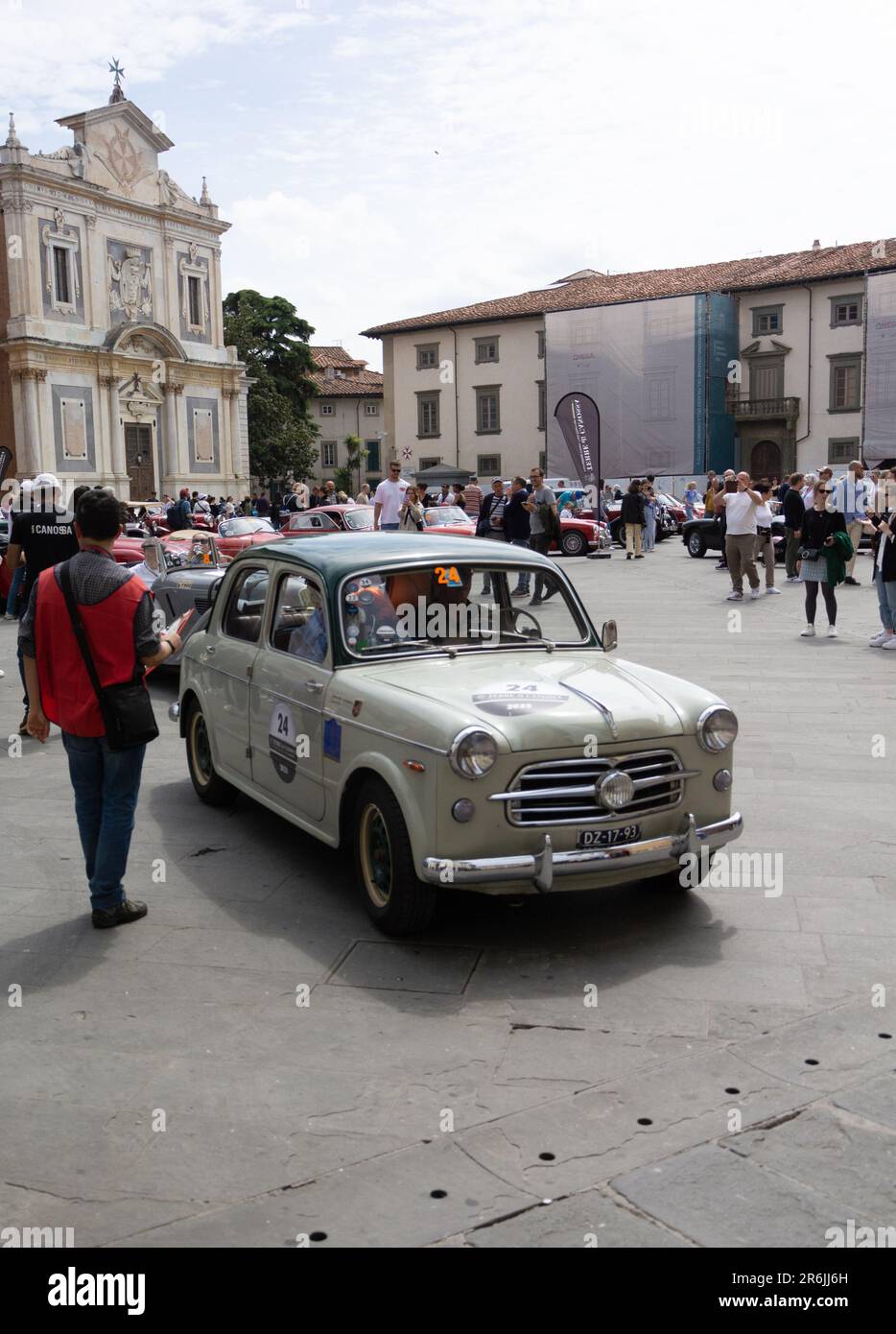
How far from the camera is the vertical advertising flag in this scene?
3266cm

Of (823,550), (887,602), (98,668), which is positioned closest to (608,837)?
(98,668)

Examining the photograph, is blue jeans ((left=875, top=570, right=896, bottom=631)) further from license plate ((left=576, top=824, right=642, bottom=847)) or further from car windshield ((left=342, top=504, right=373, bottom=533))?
car windshield ((left=342, top=504, right=373, bottom=533))

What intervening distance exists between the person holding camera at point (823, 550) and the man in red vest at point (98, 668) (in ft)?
32.2

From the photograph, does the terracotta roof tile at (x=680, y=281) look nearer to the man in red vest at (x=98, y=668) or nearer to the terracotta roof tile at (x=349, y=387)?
the terracotta roof tile at (x=349, y=387)

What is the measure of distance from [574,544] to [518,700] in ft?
82.2

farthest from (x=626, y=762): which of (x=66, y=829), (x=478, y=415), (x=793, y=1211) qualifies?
(x=478, y=415)

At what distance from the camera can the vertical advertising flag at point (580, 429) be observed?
32656 mm

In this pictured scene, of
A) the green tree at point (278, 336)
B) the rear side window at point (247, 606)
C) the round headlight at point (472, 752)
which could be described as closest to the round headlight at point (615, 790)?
the round headlight at point (472, 752)

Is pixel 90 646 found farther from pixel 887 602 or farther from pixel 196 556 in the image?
pixel 196 556

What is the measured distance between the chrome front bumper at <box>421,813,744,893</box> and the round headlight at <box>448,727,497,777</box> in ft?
1.15

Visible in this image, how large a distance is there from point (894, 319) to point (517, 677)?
48.1 meters

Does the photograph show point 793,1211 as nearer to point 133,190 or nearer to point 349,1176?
point 349,1176

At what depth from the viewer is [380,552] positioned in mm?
6219

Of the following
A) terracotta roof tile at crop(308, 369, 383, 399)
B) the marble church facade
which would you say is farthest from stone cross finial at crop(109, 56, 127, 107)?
terracotta roof tile at crop(308, 369, 383, 399)
